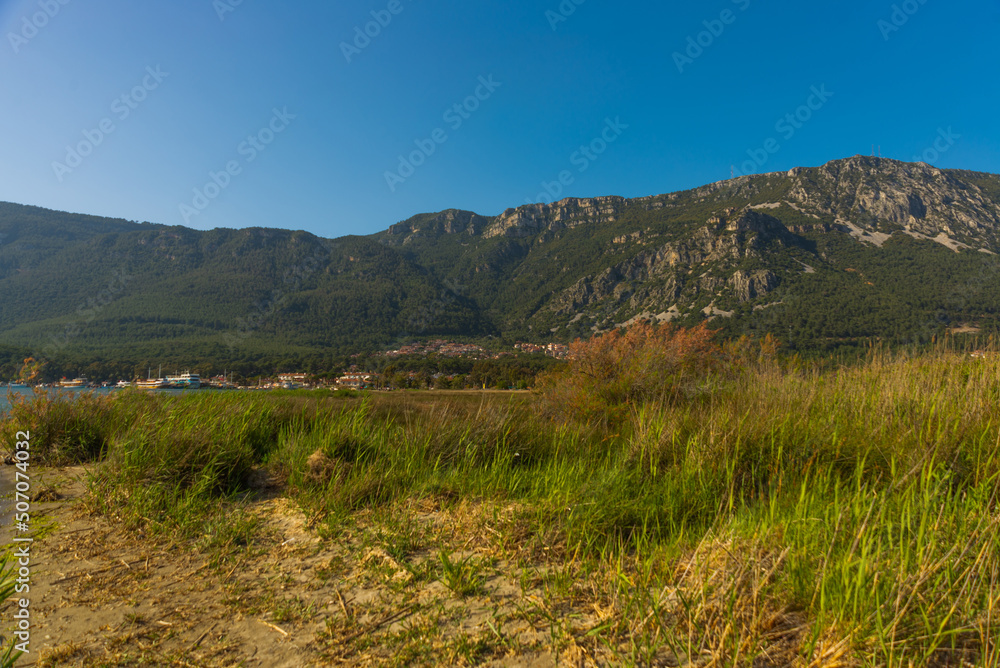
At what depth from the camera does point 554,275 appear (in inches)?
4328

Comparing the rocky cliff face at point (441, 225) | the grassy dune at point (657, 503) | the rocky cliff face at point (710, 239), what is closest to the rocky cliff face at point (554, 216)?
the rocky cliff face at point (710, 239)

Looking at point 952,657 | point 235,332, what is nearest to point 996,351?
point 952,657

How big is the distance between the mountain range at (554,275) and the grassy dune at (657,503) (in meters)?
42.6

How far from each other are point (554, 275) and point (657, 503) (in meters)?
109

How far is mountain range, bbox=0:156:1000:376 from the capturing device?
61719mm

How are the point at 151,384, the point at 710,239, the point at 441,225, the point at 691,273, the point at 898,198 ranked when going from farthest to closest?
1. the point at 441,225
2. the point at 898,198
3. the point at 710,239
4. the point at 691,273
5. the point at 151,384

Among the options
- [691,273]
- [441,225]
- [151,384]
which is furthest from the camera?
[441,225]

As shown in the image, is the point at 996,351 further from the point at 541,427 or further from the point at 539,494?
the point at 539,494

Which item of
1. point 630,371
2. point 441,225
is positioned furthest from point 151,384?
point 441,225

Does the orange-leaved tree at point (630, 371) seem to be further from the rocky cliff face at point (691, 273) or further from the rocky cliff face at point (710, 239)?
the rocky cliff face at point (691, 273)

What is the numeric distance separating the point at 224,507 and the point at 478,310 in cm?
9848

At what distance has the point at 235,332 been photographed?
75875 mm

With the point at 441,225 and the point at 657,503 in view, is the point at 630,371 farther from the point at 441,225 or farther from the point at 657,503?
the point at 441,225

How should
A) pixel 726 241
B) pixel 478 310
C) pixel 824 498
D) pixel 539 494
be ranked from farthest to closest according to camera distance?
pixel 478 310, pixel 726 241, pixel 539 494, pixel 824 498
